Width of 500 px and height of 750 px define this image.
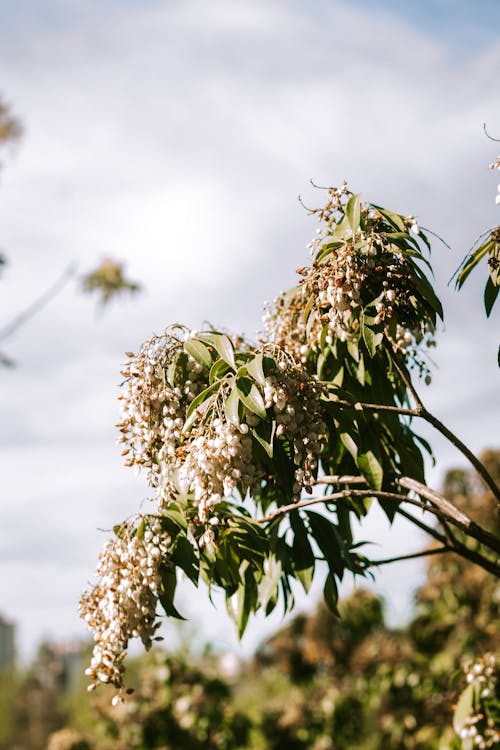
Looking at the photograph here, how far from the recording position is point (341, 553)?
3127mm

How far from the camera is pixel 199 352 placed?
2.80 meters

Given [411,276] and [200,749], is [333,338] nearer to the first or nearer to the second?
[411,276]

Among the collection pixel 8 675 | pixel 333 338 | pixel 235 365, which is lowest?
pixel 235 365

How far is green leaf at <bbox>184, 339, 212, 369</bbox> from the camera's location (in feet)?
9.14

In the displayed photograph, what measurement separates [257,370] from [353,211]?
0.67 metres

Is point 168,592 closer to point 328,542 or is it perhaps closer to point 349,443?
point 328,542

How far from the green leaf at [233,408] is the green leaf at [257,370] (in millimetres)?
73

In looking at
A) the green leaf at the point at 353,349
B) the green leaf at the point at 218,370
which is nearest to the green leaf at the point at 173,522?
the green leaf at the point at 218,370

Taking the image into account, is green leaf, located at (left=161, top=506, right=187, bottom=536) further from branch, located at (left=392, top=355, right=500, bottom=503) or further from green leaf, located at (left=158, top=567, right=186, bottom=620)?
branch, located at (left=392, top=355, right=500, bottom=503)

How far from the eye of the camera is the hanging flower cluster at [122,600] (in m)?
2.63

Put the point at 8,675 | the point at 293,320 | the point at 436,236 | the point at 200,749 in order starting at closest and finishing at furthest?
1. the point at 436,236
2. the point at 293,320
3. the point at 200,749
4. the point at 8,675

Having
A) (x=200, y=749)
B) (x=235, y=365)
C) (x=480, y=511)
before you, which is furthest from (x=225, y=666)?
(x=235, y=365)

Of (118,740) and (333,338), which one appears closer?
(333,338)

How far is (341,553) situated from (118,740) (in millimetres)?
6151
